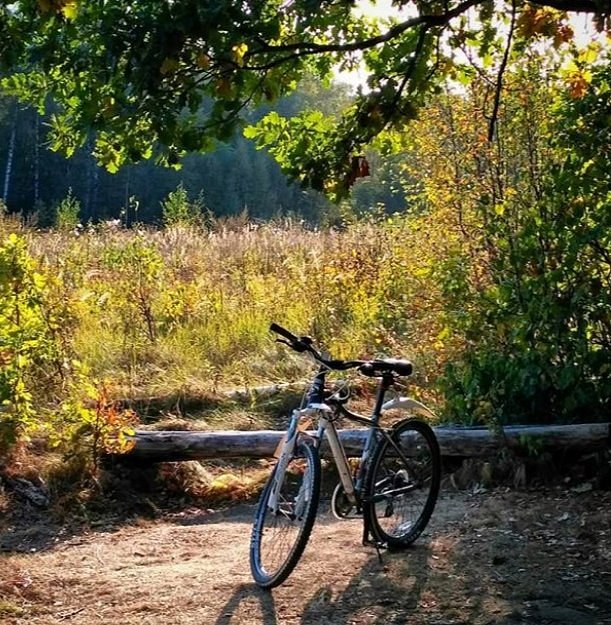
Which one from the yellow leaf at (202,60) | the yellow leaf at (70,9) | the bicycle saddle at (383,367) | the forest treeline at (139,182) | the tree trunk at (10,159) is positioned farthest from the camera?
the forest treeline at (139,182)

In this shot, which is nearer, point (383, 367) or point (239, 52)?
point (239, 52)

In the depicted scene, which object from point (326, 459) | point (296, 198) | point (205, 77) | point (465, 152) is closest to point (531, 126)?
point (465, 152)

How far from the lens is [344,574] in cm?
444

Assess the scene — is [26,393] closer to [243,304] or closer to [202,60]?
[202,60]

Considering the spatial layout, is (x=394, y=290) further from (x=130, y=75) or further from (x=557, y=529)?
(x=130, y=75)

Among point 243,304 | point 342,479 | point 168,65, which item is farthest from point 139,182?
point 168,65

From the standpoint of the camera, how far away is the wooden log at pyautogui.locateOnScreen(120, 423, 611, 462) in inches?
231

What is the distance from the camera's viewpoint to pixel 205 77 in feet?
12.4

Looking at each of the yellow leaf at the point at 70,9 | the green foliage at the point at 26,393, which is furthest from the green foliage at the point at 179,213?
the yellow leaf at the point at 70,9

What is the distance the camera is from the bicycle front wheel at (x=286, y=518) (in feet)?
13.8

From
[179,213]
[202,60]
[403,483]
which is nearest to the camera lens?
[202,60]

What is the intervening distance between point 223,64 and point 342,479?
81.4 inches

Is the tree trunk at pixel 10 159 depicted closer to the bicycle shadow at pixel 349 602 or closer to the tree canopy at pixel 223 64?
the tree canopy at pixel 223 64

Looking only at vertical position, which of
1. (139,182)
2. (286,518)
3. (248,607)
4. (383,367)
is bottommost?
(248,607)
